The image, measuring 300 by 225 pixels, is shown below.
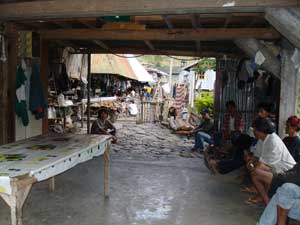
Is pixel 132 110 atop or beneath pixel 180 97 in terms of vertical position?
beneath

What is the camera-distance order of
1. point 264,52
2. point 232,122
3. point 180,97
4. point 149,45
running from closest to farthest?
point 264,52, point 232,122, point 149,45, point 180,97

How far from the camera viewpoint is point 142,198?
14.2 feet

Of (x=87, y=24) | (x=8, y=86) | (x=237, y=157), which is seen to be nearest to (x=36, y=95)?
(x=8, y=86)

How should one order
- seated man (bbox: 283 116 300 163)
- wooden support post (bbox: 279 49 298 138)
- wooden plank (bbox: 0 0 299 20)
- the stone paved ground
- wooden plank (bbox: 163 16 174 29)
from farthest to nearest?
the stone paved ground
wooden plank (bbox: 163 16 174 29)
wooden support post (bbox: 279 49 298 138)
seated man (bbox: 283 116 300 163)
wooden plank (bbox: 0 0 299 20)

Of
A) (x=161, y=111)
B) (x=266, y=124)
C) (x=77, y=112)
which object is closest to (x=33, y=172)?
(x=266, y=124)

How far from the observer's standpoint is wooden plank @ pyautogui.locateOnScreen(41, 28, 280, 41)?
515 centimetres

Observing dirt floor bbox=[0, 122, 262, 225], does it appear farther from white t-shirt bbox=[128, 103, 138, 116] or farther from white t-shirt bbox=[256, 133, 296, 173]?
white t-shirt bbox=[128, 103, 138, 116]

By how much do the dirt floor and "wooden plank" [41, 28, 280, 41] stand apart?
2.35m

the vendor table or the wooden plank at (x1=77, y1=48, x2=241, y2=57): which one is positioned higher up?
the wooden plank at (x1=77, y1=48, x2=241, y2=57)

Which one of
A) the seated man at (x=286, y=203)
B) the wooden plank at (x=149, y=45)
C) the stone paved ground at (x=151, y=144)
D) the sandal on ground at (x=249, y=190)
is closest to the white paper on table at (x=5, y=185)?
the seated man at (x=286, y=203)

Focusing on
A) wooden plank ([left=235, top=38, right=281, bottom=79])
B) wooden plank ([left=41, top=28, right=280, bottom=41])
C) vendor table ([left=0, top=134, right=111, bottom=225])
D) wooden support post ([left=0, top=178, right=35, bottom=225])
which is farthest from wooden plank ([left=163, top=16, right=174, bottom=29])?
wooden support post ([left=0, top=178, right=35, bottom=225])

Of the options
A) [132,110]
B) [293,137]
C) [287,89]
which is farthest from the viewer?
[132,110]

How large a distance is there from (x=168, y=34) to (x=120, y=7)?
1.90 m

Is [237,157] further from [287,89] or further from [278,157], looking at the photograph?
[278,157]
